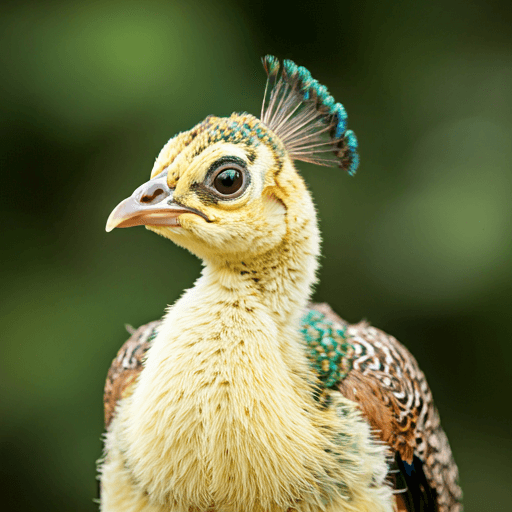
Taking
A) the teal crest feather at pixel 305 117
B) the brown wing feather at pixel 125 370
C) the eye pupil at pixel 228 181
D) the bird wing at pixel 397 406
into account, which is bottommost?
the brown wing feather at pixel 125 370

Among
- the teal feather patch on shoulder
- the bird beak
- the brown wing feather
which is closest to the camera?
the bird beak

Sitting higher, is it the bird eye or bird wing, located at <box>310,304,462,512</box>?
the bird eye

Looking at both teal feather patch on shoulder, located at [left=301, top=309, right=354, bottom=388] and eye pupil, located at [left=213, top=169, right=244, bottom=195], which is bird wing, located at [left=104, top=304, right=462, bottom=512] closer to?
teal feather patch on shoulder, located at [left=301, top=309, right=354, bottom=388]

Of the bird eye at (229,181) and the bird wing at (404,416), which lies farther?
the bird wing at (404,416)

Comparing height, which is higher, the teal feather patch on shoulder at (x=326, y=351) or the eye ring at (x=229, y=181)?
the eye ring at (x=229, y=181)

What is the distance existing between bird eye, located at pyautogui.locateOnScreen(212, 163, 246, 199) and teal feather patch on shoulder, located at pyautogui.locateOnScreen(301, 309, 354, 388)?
0.31 metres

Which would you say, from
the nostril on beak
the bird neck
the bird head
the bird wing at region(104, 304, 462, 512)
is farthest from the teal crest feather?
the bird wing at region(104, 304, 462, 512)

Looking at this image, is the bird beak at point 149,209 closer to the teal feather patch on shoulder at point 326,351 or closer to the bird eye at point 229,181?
the bird eye at point 229,181

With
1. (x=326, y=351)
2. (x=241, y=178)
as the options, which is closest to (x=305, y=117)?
(x=241, y=178)

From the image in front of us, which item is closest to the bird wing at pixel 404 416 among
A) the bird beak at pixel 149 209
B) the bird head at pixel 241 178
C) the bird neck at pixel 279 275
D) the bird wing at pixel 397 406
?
the bird wing at pixel 397 406

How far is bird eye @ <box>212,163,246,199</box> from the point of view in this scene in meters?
0.98

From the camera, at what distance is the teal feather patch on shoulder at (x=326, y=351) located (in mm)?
1094

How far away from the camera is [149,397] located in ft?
3.28

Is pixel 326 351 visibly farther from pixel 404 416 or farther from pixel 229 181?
pixel 229 181
